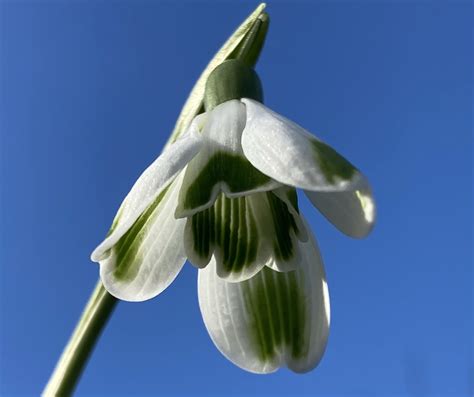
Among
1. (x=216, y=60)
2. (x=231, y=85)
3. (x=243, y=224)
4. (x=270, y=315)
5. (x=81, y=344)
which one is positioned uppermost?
(x=216, y=60)

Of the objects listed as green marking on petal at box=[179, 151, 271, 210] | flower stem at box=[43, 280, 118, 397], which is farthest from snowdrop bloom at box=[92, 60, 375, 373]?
flower stem at box=[43, 280, 118, 397]

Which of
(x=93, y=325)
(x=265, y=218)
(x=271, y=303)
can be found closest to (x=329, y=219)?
(x=265, y=218)

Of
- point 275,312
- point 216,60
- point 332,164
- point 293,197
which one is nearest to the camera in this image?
point 332,164

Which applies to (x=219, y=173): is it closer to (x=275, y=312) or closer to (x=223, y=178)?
(x=223, y=178)

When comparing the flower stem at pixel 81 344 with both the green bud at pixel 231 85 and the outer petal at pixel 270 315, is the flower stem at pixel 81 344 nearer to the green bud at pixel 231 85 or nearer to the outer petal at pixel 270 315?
the outer petal at pixel 270 315

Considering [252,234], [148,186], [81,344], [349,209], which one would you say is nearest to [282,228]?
[252,234]

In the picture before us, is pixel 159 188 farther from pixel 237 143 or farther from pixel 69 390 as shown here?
pixel 69 390

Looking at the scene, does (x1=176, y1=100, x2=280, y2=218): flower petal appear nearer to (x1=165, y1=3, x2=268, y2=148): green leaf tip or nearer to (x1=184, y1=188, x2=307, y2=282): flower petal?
(x1=184, y1=188, x2=307, y2=282): flower petal
